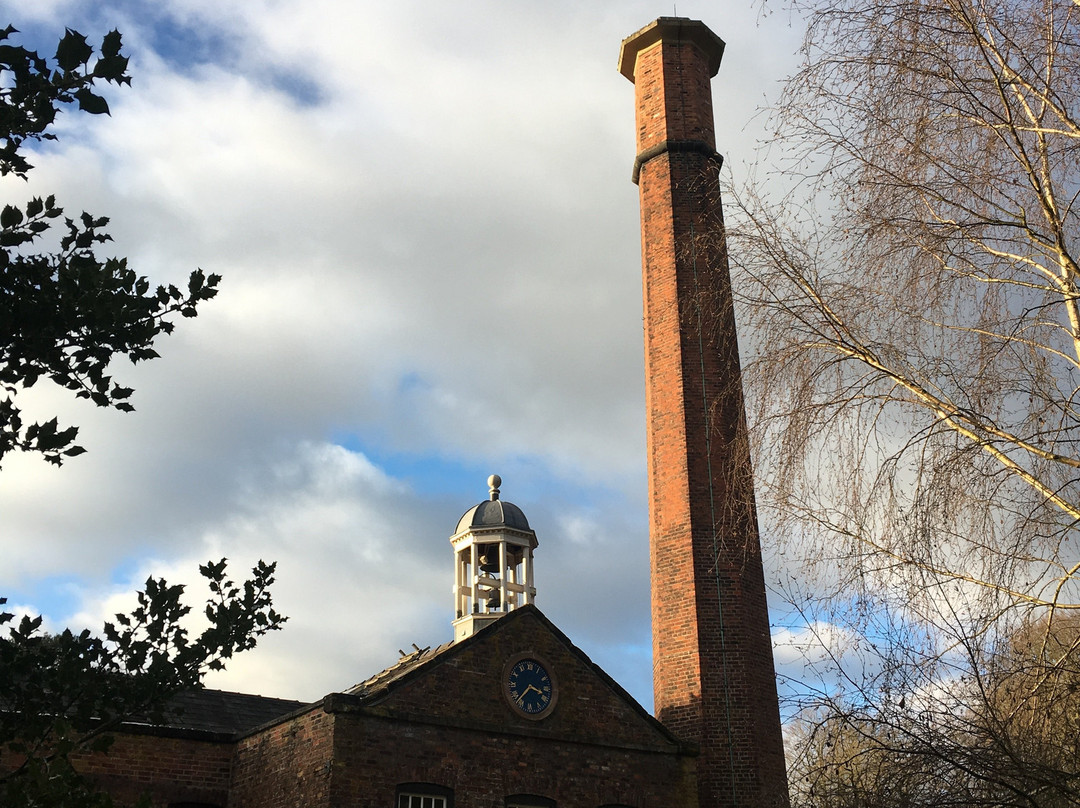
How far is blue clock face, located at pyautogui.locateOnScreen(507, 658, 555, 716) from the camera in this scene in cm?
1792

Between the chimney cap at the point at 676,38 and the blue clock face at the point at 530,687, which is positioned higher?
the chimney cap at the point at 676,38

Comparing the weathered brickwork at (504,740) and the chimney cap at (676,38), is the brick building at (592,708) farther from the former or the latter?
the chimney cap at (676,38)

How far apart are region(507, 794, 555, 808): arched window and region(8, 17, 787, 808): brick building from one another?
30 millimetres

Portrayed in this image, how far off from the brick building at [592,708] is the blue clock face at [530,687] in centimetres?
2

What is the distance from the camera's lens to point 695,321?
68.6 feet

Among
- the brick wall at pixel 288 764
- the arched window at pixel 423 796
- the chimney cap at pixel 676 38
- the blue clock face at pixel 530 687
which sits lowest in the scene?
the arched window at pixel 423 796

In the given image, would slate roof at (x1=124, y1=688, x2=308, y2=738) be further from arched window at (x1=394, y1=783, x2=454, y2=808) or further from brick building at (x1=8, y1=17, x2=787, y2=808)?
arched window at (x1=394, y1=783, x2=454, y2=808)

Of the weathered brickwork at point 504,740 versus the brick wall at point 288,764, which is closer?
the brick wall at point 288,764

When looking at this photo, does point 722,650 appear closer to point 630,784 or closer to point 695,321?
point 630,784

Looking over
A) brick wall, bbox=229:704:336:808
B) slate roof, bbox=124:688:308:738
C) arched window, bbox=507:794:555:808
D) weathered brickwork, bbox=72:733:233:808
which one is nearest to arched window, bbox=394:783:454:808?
brick wall, bbox=229:704:336:808

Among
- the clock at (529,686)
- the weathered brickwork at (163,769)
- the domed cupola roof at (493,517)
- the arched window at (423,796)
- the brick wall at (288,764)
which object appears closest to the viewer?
the brick wall at (288,764)

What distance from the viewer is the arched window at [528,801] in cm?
1725

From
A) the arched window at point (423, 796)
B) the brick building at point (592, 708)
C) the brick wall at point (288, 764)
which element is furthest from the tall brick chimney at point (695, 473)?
the brick wall at point (288, 764)

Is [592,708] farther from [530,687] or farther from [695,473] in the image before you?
[695,473]
